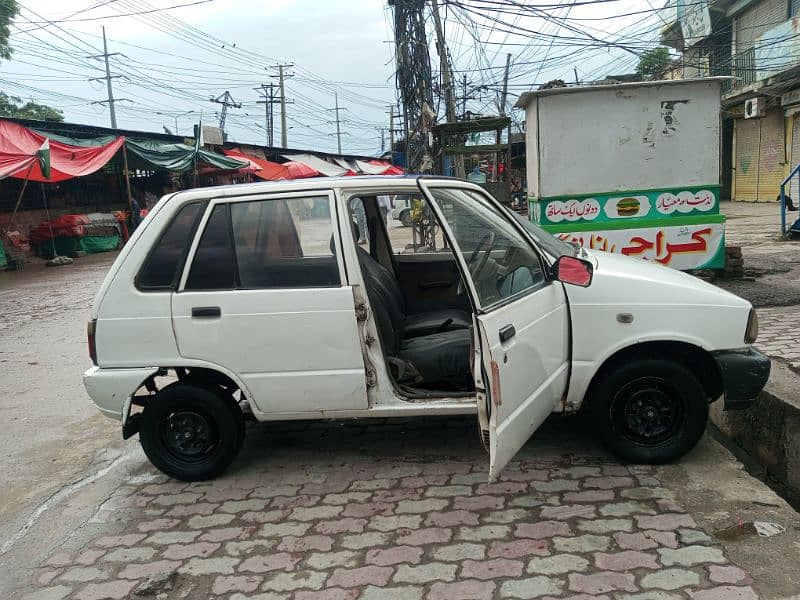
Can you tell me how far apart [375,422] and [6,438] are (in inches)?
114

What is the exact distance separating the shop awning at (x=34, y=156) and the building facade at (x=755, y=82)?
15.8 meters

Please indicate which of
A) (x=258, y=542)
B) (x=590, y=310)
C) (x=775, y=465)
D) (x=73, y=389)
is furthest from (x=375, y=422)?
(x=73, y=389)

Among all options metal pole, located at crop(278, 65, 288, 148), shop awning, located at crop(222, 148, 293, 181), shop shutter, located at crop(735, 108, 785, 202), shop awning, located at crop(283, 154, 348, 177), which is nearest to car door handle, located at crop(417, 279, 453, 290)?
shop shutter, located at crop(735, 108, 785, 202)

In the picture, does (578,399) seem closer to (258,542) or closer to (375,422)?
(375,422)

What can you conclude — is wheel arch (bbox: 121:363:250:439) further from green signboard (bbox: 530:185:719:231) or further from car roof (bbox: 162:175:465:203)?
green signboard (bbox: 530:185:719:231)

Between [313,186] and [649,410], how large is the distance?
2.32 m

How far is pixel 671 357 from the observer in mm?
3580

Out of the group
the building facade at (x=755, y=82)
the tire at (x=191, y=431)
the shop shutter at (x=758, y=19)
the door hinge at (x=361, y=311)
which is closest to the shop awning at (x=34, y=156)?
the tire at (x=191, y=431)

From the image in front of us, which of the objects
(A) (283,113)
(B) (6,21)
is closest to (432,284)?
(B) (6,21)

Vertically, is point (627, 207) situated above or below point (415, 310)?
above

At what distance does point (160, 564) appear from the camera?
304cm

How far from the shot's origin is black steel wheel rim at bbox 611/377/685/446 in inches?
139

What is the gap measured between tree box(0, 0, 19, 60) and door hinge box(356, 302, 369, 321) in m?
26.8

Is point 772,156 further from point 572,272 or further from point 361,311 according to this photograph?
point 361,311
